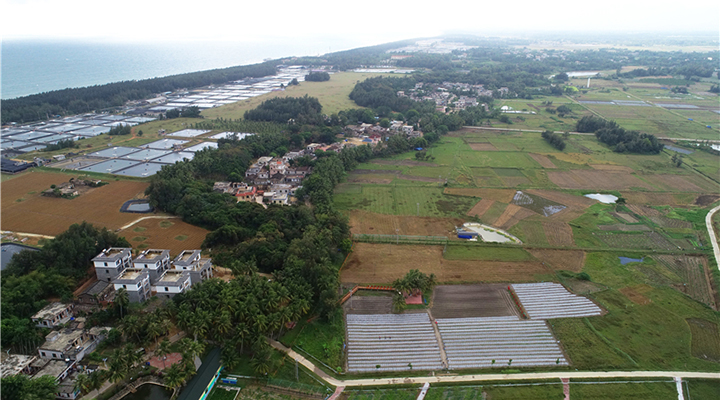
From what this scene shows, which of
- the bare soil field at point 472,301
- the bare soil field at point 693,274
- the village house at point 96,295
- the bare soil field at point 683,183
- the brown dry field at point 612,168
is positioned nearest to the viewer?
the village house at point 96,295

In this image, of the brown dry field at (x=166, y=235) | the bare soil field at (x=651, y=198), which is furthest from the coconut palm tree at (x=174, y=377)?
the bare soil field at (x=651, y=198)

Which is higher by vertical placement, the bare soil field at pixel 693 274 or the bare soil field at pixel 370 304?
the bare soil field at pixel 370 304

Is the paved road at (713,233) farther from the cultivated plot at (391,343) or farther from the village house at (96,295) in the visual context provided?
the village house at (96,295)

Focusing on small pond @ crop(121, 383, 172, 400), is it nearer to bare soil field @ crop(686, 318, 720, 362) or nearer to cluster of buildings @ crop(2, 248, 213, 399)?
cluster of buildings @ crop(2, 248, 213, 399)

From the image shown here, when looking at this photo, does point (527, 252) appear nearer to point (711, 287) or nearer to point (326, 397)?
point (711, 287)

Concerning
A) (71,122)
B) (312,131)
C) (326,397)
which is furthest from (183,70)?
(326,397)

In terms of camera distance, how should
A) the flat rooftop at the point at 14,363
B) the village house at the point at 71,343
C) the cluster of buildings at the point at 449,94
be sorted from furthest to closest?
1. the cluster of buildings at the point at 449,94
2. the village house at the point at 71,343
3. the flat rooftop at the point at 14,363
